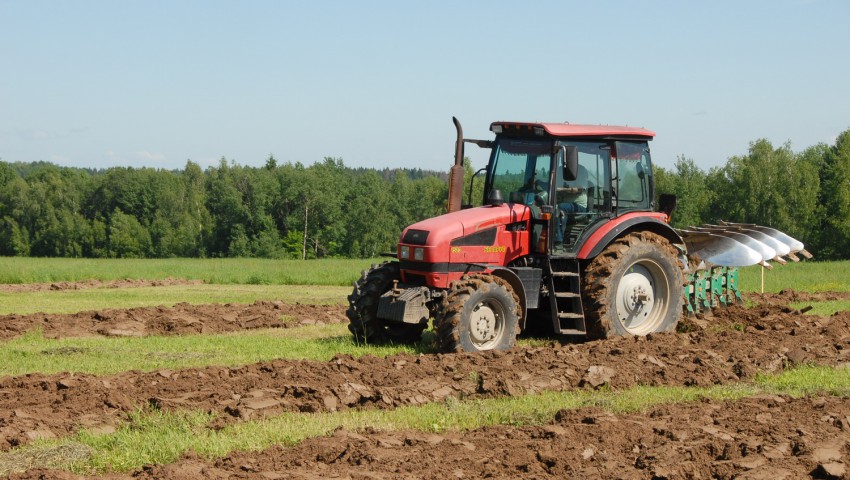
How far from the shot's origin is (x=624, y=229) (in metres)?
11.9

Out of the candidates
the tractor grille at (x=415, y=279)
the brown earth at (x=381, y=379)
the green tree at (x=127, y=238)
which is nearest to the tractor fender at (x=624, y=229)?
the brown earth at (x=381, y=379)

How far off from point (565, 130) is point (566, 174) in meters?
0.66

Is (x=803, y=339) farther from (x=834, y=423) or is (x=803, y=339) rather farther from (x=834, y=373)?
(x=834, y=423)

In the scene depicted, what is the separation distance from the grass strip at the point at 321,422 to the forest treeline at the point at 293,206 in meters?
53.4

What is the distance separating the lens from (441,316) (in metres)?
10.6

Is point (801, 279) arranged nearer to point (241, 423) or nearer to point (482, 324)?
point (482, 324)

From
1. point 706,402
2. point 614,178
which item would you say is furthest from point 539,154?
point 706,402

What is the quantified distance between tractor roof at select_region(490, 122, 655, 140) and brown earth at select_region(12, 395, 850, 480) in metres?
4.83

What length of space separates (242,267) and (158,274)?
13.3 feet

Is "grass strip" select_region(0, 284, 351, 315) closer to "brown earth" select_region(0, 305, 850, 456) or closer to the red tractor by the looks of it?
the red tractor

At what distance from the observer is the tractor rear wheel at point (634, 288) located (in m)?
11.6

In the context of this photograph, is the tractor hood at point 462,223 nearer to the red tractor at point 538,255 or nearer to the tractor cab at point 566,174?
the red tractor at point 538,255

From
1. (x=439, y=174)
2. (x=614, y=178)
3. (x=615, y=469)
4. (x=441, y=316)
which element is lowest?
(x=615, y=469)

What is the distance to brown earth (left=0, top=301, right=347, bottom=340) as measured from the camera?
14453 millimetres
